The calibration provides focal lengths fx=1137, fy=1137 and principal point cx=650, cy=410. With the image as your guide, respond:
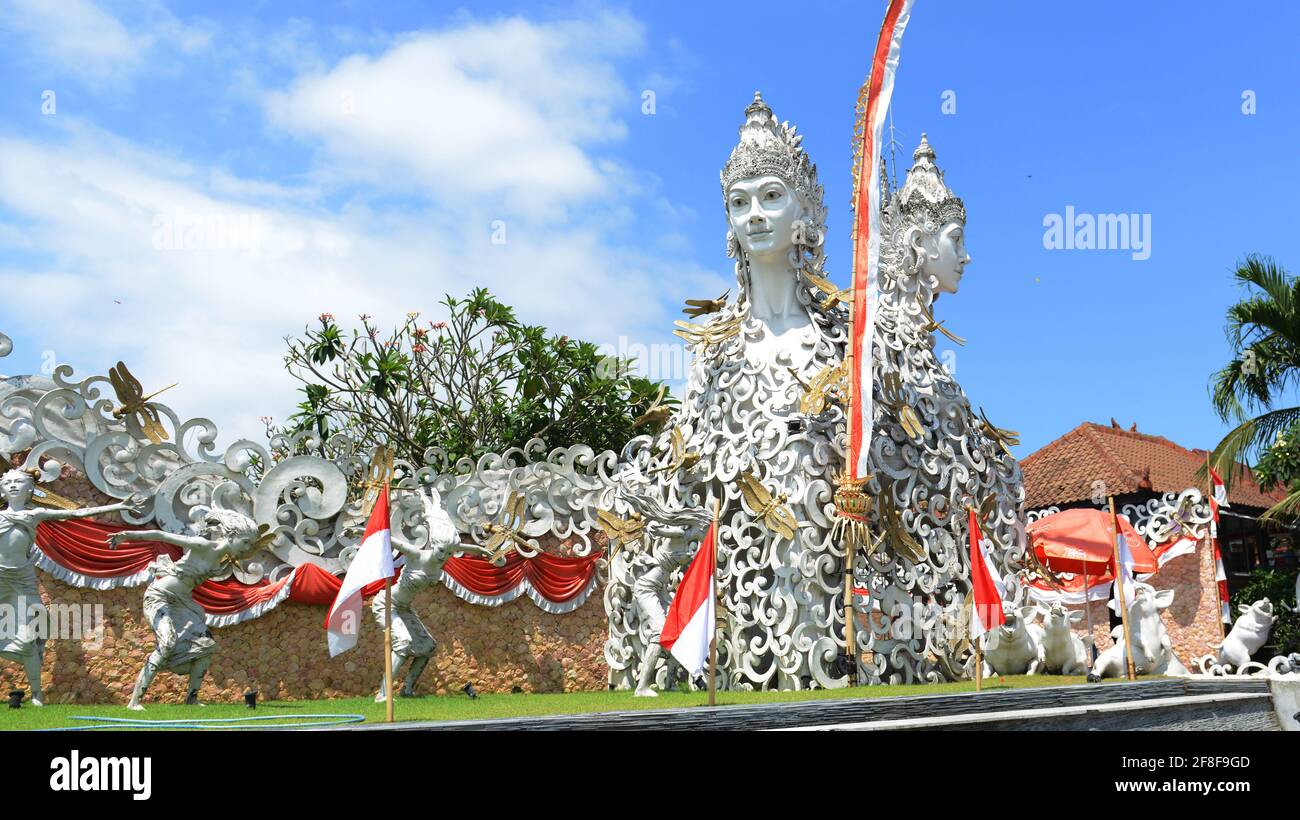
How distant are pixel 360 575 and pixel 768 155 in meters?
7.22

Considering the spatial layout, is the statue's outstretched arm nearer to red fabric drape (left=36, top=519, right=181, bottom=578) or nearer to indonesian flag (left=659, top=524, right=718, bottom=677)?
red fabric drape (left=36, top=519, right=181, bottom=578)

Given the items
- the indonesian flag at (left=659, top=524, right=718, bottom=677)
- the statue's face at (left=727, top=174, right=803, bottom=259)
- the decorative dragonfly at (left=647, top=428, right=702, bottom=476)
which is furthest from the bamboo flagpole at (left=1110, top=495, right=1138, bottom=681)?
the indonesian flag at (left=659, top=524, right=718, bottom=677)

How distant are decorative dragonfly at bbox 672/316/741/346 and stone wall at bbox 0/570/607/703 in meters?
3.37

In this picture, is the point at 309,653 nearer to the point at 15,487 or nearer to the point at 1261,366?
the point at 15,487

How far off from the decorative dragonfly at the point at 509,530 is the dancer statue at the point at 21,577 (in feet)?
15.5

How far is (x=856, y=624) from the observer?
12031 millimetres

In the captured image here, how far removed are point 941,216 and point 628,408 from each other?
8654mm

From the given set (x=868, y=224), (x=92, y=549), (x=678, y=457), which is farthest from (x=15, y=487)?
(x=868, y=224)

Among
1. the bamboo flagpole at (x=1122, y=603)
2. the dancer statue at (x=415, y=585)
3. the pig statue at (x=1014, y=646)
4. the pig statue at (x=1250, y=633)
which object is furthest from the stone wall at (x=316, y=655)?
the pig statue at (x=1250, y=633)

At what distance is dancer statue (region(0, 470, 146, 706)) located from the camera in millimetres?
9727

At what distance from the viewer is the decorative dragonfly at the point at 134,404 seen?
11367 millimetres

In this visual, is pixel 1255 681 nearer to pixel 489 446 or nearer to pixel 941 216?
pixel 941 216
